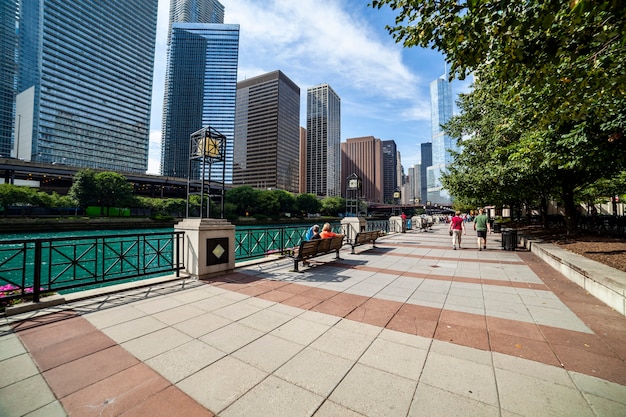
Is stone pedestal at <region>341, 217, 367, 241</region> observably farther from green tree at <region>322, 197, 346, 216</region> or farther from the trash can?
green tree at <region>322, 197, 346, 216</region>

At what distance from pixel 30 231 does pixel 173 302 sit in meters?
47.6

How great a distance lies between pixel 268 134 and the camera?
523 feet

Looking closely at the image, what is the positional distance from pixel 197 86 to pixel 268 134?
49.8 m

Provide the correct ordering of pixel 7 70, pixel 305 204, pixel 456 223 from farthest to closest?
pixel 7 70 < pixel 305 204 < pixel 456 223

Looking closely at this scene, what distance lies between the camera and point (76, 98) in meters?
118

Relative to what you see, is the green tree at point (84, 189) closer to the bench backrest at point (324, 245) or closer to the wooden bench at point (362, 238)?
the wooden bench at point (362, 238)

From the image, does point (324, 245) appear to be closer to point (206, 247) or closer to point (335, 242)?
point (335, 242)

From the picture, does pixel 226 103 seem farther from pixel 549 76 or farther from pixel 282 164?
pixel 549 76

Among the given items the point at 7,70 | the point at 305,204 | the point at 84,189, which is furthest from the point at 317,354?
the point at 7,70

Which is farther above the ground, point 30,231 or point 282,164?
point 282,164

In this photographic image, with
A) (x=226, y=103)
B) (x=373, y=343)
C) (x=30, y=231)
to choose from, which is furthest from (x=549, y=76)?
(x=226, y=103)

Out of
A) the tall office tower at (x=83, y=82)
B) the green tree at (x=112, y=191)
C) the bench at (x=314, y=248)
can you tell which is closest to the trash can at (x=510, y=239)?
the bench at (x=314, y=248)

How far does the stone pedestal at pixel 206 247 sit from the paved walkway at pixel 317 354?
3.42 feet

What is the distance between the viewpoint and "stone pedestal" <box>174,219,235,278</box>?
7102 millimetres
